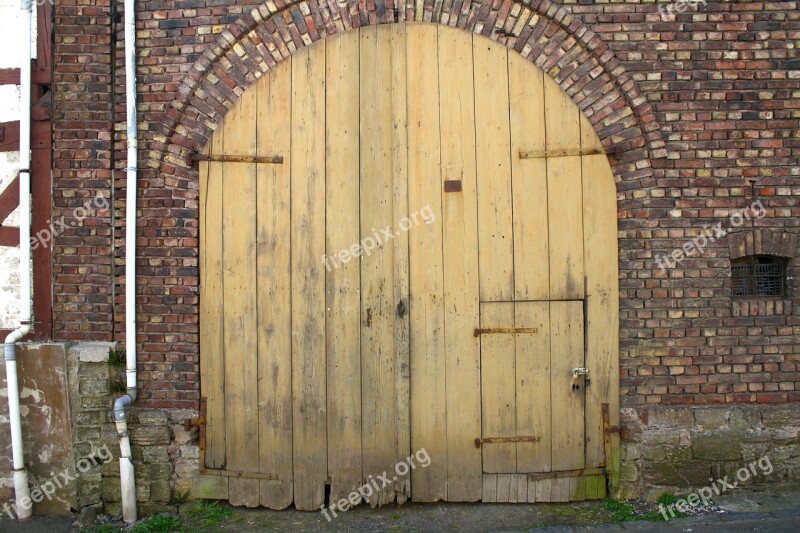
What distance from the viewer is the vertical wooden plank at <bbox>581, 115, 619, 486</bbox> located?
178 inches

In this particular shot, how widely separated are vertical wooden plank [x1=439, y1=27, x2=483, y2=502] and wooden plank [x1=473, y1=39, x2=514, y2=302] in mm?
65

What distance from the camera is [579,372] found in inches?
178

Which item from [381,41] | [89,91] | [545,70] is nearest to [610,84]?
[545,70]

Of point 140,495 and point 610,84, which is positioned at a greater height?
point 610,84

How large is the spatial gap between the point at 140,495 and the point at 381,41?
3.87 metres

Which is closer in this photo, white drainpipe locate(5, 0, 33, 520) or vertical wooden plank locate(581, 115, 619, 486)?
white drainpipe locate(5, 0, 33, 520)

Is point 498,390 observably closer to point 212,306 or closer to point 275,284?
point 275,284

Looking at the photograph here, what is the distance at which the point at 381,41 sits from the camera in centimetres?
457

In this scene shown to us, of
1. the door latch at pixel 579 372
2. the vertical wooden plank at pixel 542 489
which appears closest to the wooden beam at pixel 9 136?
the door latch at pixel 579 372

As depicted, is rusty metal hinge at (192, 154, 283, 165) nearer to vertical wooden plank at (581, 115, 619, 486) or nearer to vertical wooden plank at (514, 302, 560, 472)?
vertical wooden plank at (514, 302, 560, 472)

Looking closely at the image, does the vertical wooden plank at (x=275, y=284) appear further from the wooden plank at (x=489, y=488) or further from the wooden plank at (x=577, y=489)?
the wooden plank at (x=577, y=489)

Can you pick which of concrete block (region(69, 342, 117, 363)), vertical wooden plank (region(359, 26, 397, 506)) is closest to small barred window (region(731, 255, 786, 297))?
vertical wooden plank (region(359, 26, 397, 506))

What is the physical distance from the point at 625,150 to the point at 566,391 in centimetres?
186

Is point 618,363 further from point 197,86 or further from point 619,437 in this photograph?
point 197,86
